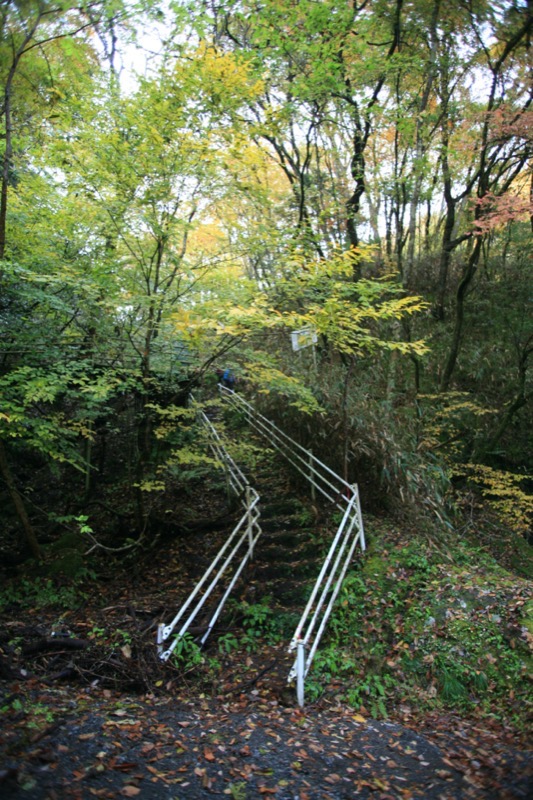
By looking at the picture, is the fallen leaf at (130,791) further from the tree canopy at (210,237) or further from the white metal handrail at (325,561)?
the tree canopy at (210,237)

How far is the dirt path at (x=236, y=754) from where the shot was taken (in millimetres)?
2408

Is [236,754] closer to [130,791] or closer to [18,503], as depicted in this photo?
[130,791]

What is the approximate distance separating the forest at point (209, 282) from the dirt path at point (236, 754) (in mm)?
748

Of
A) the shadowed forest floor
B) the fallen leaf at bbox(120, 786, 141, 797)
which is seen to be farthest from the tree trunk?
the fallen leaf at bbox(120, 786, 141, 797)

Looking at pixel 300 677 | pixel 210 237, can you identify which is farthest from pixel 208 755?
pixel 210 237

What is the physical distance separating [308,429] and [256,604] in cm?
295

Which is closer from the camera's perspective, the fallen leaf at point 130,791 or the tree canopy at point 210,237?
the fallen leaf at point 130,791

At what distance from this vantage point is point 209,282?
5.84 meters

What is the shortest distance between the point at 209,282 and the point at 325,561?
380 cm

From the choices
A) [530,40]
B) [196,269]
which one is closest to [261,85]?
[196,269]

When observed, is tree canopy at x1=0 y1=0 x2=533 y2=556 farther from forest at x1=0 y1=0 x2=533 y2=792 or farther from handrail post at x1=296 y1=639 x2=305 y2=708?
handrail post at x1=296 y1=639 x2=305 y2=708

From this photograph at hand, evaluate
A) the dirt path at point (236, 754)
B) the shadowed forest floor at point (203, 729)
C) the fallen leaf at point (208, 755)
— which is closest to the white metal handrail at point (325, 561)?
the shadowed forest floor at point (203, 729)

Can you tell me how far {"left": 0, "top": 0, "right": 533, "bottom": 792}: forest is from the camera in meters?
4.95

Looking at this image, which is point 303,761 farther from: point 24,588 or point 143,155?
point 143,155
